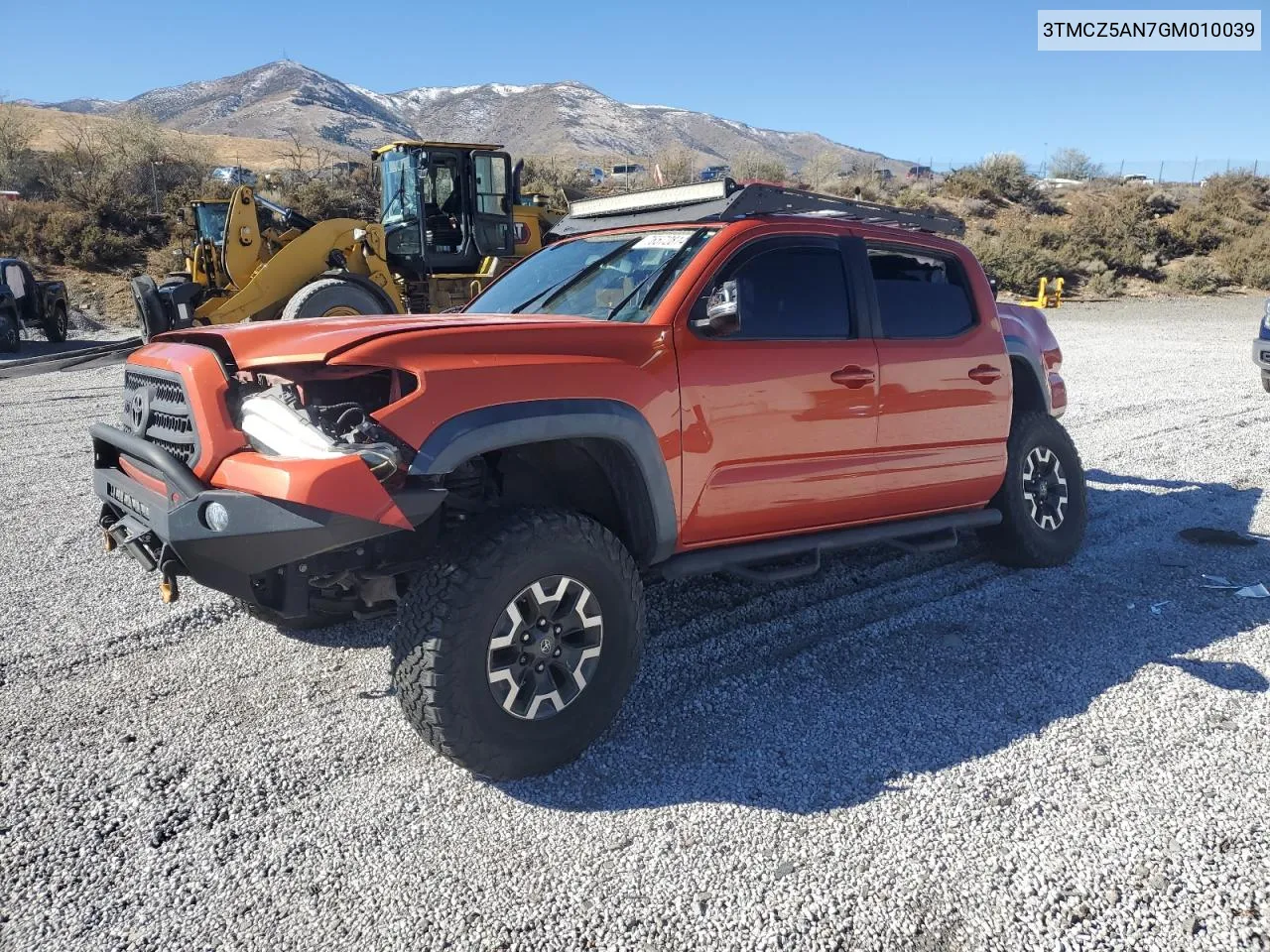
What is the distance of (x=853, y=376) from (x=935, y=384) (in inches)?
25.6

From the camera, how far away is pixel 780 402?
3.85 metres

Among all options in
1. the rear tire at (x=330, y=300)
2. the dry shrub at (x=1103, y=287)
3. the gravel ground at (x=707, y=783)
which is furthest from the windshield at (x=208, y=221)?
the dry shrub at (x=1103, y=287)

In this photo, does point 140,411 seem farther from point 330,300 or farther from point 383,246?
point 383,246

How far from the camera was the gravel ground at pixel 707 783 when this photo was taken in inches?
98.7

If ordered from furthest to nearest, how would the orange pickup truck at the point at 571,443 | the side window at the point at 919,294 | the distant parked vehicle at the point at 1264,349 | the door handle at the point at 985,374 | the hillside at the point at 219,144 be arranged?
1. the hillside at the point at 219,144
2. the distant parked vehicle at the point at 1264,349
3. the door handle at the point at 985,374
4. the side window at the point at 919,294
5. the orange pickup truck at the point at 571,443

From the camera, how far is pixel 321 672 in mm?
3932

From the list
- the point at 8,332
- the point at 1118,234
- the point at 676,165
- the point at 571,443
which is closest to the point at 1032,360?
the point at 571,443

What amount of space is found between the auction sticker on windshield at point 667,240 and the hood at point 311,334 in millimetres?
689

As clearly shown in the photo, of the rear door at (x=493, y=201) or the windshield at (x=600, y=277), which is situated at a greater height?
the rear door at (x=493, y=201)

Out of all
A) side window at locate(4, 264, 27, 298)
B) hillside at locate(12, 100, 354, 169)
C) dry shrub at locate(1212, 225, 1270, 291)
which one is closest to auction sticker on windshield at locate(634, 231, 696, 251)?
side window at locate(4, 264, 27, 298)

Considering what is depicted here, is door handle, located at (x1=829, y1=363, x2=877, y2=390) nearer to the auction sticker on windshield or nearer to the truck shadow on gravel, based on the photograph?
the auction sticker on windshield

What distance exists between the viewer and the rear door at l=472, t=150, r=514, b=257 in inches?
527

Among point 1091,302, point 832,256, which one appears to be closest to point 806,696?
point 832,256

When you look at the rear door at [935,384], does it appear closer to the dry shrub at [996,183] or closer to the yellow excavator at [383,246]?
the yellow excavator at [383,246]
